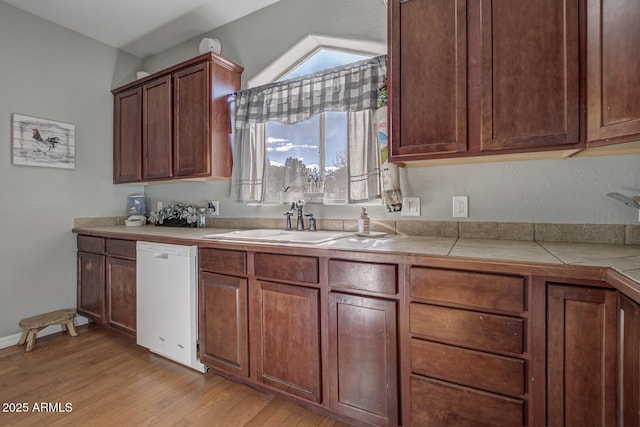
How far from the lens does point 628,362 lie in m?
Answer: 0.88

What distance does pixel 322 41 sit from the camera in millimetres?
2230

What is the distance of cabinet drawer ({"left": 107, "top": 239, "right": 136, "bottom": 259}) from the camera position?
7.44 feet

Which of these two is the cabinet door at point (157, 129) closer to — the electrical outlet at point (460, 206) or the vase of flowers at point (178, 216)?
the vase of flowers at point (178, 216)

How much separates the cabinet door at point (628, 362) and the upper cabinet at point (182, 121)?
2387mm

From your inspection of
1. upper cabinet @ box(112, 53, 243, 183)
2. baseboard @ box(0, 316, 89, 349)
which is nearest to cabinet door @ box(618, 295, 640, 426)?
upper cabinet @ box(112, 53, 243, 183)

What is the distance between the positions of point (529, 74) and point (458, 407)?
1401 millimetres

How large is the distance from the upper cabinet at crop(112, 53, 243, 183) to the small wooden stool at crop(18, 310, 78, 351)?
1.29m

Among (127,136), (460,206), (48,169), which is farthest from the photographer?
(127,136)

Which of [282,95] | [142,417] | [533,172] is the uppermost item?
[282,95]

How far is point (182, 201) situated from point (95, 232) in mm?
745

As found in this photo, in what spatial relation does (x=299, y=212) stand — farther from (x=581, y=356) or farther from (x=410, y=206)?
(x=581, y=356)

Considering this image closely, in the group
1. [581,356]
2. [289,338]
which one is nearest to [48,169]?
Result: [289,338]

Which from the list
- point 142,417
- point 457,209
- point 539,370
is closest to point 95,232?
point 142,417

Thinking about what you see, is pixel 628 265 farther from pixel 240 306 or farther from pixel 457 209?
pixel 240 306
